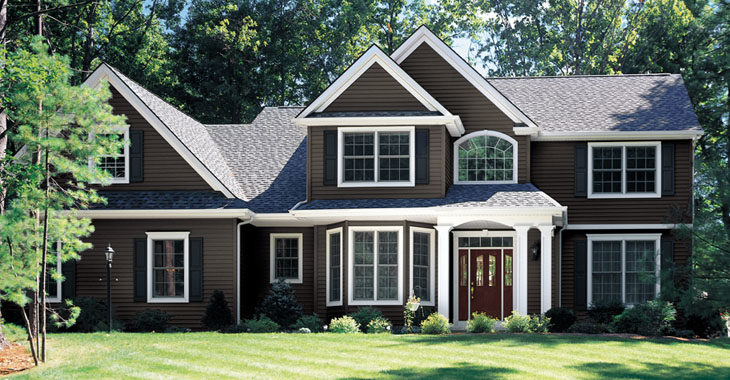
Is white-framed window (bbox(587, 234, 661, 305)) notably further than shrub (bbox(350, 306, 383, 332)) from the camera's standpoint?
Yes

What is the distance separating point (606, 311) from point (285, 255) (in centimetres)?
902

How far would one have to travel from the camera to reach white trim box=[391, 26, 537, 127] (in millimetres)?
24062

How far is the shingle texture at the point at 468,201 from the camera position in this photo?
21.7 m

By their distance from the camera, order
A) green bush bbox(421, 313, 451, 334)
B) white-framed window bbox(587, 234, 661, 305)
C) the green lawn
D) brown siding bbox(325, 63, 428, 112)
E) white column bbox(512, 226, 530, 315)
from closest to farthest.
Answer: the green lawn
green bush bbox(421, 313, 451, 334)
white column bbox(512, 226, 530, 315)
brown siding bbox(325, 63, 428, 112)
white-framed window bbox(587, 234, 661, 305)

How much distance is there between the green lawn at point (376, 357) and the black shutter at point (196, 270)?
292 cm

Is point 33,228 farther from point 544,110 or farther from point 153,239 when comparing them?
point 544,110

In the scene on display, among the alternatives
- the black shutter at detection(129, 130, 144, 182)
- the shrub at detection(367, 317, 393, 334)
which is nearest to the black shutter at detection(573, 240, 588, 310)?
the shrub at detection(367, 317, 393, 334)

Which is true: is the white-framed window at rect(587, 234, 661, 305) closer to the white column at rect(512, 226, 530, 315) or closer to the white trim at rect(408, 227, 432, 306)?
the white column at rect(512, 226, 530, 315)

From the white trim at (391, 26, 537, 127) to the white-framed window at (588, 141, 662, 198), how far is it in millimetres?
2492

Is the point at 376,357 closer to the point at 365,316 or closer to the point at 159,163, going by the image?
the point at 365,316

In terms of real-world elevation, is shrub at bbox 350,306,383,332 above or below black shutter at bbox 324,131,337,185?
below

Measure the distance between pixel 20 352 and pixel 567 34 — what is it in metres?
31.9

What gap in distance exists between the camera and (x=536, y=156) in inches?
979

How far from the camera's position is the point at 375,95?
22828 mm
